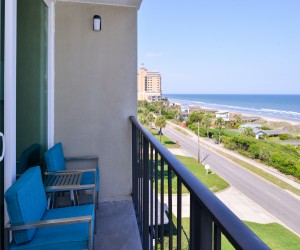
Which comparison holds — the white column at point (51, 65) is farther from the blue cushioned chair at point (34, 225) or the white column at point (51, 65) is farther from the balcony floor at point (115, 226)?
the blue cushioned chair at point (34, 225)

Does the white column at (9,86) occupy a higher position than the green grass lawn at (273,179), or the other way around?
the white column at (9,86)

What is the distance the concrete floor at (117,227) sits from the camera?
2.11m

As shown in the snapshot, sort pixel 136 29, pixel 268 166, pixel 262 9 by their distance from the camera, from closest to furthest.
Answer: pixel 136 29 < pixel 268 166 < pixel 262 9

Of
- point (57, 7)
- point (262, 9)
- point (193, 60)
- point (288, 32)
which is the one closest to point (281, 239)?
point (57, 7)

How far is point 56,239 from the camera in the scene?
1.44 metres

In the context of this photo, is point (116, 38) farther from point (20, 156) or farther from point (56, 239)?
point (56, 239)

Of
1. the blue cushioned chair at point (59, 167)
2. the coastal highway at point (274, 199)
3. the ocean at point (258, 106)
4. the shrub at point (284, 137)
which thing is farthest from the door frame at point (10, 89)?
the ocean at point (258, 106)

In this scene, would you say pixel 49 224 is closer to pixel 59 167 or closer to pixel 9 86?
pixel 9 86

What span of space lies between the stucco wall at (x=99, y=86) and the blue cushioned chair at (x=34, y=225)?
1306mm

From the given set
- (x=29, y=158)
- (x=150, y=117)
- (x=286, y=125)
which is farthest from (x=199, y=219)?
(x=286, y=125)

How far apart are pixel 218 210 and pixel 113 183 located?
2.59 m

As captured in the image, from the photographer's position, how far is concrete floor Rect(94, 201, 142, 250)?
2.11 m

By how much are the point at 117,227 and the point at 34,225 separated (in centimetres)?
115

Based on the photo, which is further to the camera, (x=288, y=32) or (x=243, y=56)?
(x=243, y=56)
